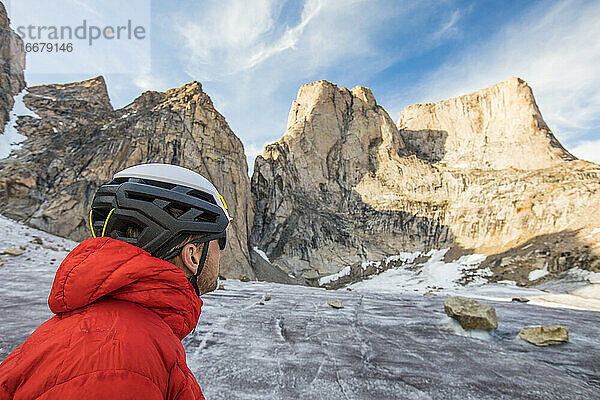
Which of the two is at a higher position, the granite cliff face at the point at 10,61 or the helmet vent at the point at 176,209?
the granite cliff face at the point at 10,61

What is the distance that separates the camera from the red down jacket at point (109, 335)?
2.85ft

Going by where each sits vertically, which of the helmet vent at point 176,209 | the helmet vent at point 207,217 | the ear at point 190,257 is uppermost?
the helmet vent at point 176,209

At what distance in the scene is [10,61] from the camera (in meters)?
34.6

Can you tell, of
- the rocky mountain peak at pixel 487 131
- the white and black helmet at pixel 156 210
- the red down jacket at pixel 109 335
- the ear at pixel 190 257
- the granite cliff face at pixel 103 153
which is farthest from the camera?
the rocky mountain peak at pixel 487 131

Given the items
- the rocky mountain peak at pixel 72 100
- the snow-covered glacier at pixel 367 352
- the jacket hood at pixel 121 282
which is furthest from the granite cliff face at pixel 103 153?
the jacket hood at pixel 121 282

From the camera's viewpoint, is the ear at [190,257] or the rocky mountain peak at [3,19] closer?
the ear at [190,257]

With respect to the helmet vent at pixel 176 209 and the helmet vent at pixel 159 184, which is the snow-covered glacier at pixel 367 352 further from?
the helmet vent at pixel 159 184

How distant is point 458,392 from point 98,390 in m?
3.63

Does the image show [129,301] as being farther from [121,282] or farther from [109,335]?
[109,335]

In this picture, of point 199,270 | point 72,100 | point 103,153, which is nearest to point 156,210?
point 199,270

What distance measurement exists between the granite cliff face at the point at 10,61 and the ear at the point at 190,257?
4145 centimetres

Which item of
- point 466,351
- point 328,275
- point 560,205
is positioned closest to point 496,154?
point 560,205

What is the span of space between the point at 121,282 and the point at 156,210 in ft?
1.56

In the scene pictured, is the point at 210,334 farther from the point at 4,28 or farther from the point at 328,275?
the point at 4,28
